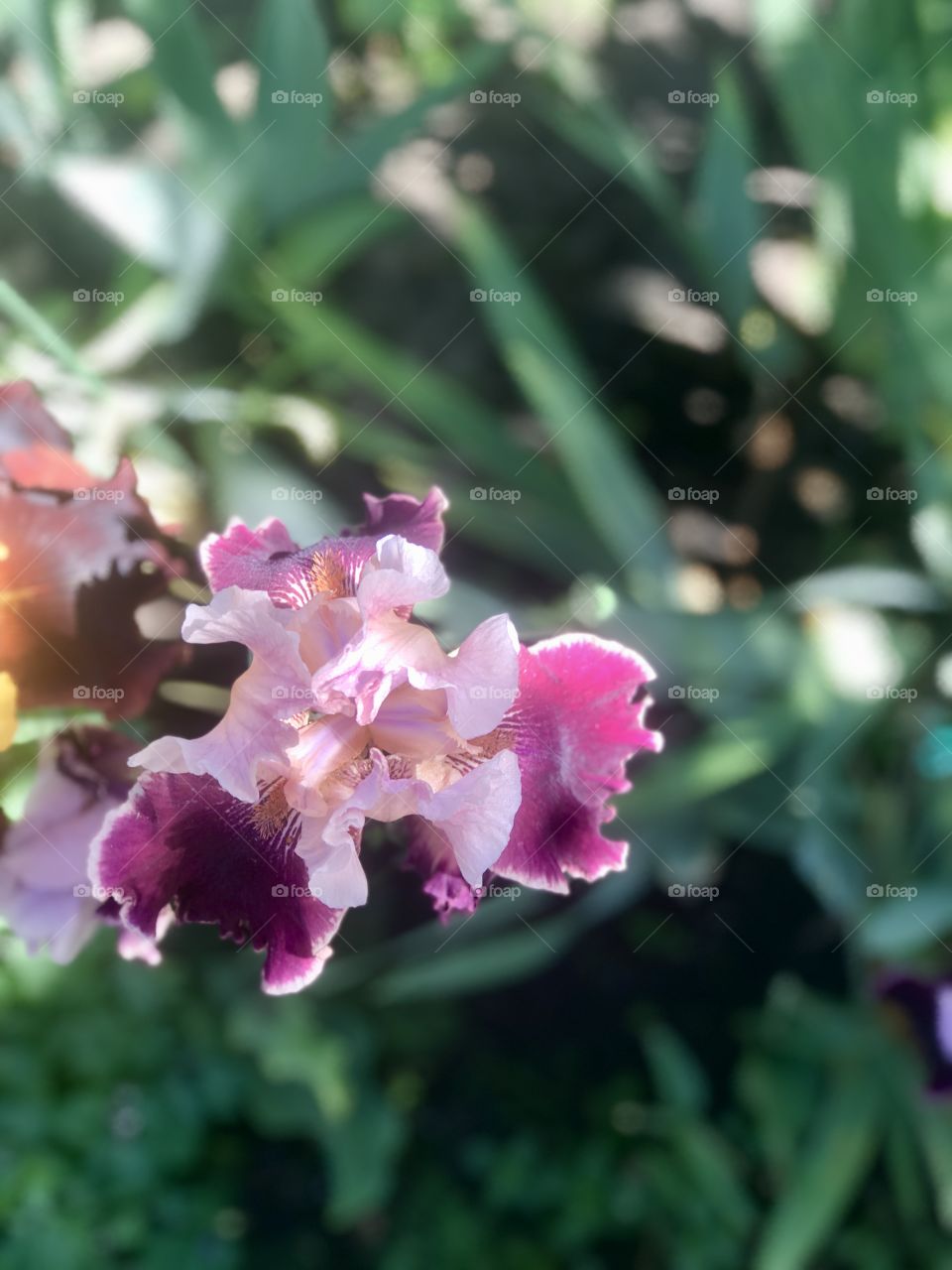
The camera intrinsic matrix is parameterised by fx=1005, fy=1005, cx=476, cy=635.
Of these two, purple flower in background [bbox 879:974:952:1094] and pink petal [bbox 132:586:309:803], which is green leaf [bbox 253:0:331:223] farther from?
purple flower in background [bbox 879:974:952:1094]

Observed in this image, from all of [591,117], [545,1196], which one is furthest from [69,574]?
[545,1196]

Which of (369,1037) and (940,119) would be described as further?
(369,1037)

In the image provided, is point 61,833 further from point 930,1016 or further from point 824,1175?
point 824,1175

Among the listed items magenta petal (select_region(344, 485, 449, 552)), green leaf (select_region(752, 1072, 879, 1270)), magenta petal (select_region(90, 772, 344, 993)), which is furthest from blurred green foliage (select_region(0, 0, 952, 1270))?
magenta petal (select_region(90, 772, 344, 993))

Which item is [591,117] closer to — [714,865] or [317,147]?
[317,147]

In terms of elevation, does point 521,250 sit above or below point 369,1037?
above

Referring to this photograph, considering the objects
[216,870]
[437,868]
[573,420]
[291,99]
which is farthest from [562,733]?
[291,99]

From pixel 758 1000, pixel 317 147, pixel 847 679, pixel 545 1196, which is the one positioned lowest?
pixel 545 1196
